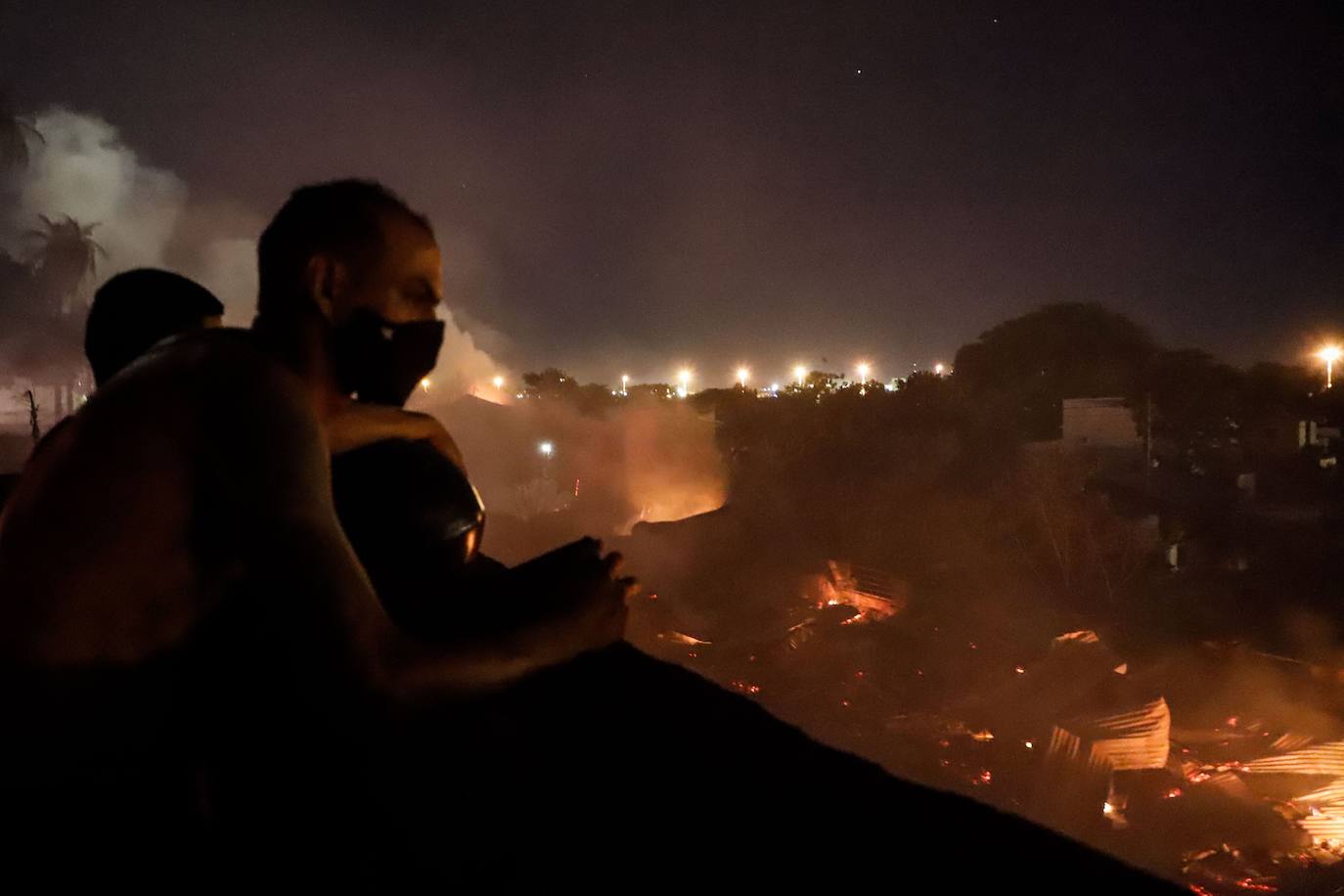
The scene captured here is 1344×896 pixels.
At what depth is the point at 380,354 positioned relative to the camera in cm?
135

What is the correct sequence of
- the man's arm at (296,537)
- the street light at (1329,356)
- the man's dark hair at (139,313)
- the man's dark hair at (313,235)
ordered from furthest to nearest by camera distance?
the street light at (1329,356)
the man's dark hair at (139,313)
the man's dark hair at (313,235)
the man's arm at (296,537)

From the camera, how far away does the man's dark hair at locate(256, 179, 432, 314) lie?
4.22 ft

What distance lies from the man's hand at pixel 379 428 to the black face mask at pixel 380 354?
0.33 ft

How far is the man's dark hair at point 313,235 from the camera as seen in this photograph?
129 cm

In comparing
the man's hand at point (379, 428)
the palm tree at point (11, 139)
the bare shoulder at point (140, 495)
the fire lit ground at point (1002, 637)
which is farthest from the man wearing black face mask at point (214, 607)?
the palm tree at point (11, 139)

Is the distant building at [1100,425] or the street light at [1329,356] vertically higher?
the street light at [1329,356]

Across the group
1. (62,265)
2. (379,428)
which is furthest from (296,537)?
(62,265)

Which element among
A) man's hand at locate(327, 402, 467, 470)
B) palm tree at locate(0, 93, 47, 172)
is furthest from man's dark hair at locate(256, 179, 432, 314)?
palm tree at locate(0, 93, 47, 172)

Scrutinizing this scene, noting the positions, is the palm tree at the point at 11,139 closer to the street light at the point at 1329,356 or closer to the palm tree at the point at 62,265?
the palm tree at the point at 62,265

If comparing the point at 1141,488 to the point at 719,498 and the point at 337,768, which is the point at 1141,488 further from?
the point at 337,768

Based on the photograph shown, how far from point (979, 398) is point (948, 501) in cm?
895

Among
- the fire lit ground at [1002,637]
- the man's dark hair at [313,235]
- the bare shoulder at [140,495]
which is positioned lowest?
the fire lit ground at [1002,637]

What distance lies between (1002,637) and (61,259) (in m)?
42.9

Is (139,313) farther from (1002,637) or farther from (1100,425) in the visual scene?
(1100,425)
